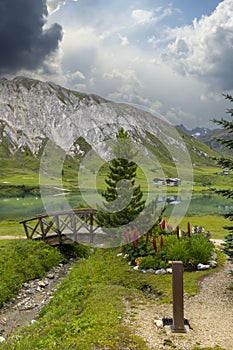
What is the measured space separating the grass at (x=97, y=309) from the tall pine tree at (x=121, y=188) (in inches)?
336

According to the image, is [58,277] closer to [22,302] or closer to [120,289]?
[22,302]

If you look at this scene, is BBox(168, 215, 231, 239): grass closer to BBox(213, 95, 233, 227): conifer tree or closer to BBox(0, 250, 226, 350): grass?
BBox(0, 250, 226, 350): grass

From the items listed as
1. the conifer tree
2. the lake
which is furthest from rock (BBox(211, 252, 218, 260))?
the lake

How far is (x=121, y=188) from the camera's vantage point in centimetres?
3253

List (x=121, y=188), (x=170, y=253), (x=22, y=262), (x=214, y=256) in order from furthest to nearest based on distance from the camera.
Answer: (x=121, y=188) → (x=22, y=262) → (x=214, y=256) → (x=170, y=253)

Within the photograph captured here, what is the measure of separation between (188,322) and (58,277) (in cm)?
1492

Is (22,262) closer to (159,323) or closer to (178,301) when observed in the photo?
(159,323)

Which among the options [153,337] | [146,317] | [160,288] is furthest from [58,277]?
[153,337]

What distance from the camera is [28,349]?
34.7ft

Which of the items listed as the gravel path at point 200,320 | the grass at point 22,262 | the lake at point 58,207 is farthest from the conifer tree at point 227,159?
the lake at point 58,207

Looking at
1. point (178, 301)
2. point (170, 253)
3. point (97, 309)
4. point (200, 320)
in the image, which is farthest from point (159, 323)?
point (170, 253)

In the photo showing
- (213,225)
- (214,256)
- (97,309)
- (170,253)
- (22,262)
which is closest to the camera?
(97,309)

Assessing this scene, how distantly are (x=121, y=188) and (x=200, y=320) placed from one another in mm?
20631

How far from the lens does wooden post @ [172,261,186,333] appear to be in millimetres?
11453
